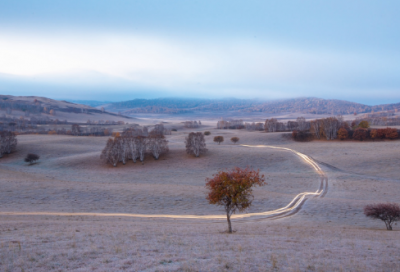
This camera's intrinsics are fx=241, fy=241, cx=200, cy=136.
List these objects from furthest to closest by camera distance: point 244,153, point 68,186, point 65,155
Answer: point 65,155
point 244,153
point 68,186

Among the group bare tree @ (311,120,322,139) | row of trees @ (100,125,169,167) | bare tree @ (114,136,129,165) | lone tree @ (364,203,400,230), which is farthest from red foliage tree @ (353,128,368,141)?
bare tree @ (114,136,129,165)

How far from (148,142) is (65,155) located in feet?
75.0

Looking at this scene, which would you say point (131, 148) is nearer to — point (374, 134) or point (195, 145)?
point (195, 145)

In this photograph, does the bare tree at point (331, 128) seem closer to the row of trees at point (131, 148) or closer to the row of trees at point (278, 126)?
the row of trees at point (278, 126)

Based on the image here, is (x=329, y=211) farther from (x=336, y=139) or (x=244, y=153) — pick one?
(x=336, y=139)

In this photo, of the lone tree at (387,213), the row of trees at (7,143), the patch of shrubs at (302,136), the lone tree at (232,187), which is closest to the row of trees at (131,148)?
the row of trees at (7,143)

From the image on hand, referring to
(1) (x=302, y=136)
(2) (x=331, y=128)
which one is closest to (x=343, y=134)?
(2) (x=331, y=128)

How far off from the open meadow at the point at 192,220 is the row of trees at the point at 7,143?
2.53 m

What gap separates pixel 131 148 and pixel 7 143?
34.7 m

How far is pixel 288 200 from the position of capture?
29.0m

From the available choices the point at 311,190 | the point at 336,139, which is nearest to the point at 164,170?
the point at 311,190

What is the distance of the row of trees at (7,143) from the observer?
6142 cm

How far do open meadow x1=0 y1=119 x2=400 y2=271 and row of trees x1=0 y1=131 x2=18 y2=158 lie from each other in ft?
8.32

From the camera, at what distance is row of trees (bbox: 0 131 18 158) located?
61.4m
